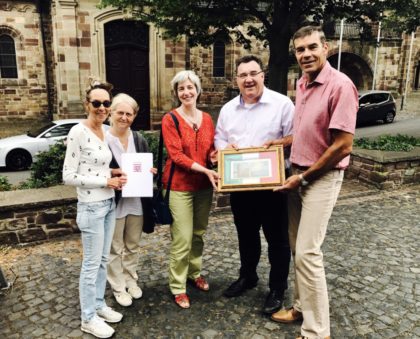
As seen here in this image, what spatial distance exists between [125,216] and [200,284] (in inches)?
43.3

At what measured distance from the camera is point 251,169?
3.26 meters

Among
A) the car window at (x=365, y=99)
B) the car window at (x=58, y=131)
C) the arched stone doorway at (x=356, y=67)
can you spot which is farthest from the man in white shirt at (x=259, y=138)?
the arched stone doorway at (x=356, y=67)

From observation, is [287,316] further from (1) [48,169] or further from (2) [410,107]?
(2) [410,107]

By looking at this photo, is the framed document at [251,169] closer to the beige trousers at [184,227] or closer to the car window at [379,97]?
the beige trousers at [184,227]

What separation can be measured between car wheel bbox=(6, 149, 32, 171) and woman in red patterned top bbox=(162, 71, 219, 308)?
9.59 m

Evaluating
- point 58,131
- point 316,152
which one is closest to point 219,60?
point 58,131

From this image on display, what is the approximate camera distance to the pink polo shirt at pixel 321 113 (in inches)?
106

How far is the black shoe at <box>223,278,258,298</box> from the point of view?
3861 mm

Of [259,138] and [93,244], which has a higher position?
[259,138]

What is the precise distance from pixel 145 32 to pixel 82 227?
15.5m

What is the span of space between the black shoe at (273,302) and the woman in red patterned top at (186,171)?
739mm

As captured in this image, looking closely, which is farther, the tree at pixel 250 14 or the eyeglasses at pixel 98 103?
the tree at pixel 250 14

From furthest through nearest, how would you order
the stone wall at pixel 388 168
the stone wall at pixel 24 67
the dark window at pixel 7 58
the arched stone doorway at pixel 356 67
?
the arched stone doorway at pixel 356 67 → the dark window at pixel 7 58 → the stone wall at pixel 24 67 → the stone wall at pixel 388 168

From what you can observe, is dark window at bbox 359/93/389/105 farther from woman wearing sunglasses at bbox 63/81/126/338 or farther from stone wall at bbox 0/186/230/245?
woman wearing sunglasses at bbox 63/81/126/338
